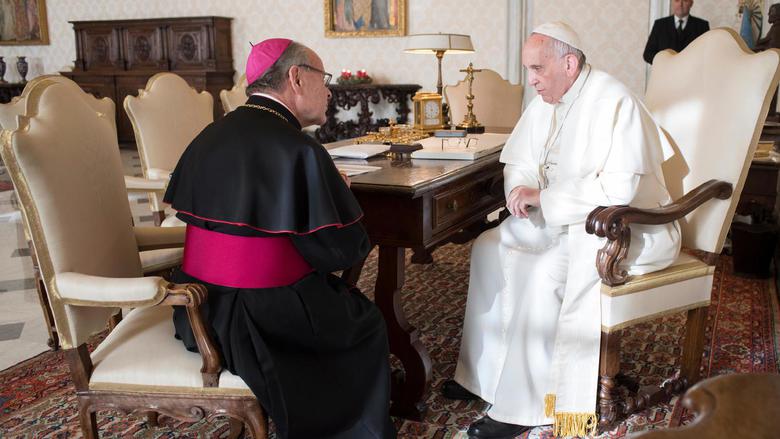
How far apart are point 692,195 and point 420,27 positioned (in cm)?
774

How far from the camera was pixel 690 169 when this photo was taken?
9.46ft

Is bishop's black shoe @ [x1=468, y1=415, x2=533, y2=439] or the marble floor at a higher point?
bishop's black shoe @ [x1=468, y1=415, x2=533, y2=439]

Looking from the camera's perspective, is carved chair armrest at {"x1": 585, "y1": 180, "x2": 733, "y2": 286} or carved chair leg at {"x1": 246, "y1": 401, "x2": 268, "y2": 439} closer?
carved chair leg at {"x1": 246, "y1": 401, "x2": 268, "y2": 439}

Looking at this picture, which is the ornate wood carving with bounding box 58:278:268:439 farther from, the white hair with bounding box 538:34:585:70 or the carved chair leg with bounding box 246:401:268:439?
the white hair with bounding box 538:34:585:70

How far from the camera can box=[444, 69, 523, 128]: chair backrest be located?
5.39m

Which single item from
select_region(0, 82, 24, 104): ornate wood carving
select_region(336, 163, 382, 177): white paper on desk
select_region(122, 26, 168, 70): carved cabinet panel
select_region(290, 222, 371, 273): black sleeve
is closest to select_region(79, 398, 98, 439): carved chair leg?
select_region(290, 222, 371, 273): black sleeve

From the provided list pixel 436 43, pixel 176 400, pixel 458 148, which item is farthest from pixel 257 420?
pixel 436 43

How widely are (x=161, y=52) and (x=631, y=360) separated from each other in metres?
9.97

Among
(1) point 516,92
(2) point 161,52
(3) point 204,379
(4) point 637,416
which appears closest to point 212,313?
(3) point 204,379

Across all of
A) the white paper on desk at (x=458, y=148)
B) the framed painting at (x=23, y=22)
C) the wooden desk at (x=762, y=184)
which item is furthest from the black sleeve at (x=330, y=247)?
the framed painting at (x=23, y=22)

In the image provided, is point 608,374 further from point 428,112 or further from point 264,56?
point 428,112

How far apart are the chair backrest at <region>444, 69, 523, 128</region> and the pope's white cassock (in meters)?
2.55

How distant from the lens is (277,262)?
2061 millimetres

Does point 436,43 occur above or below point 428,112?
above
